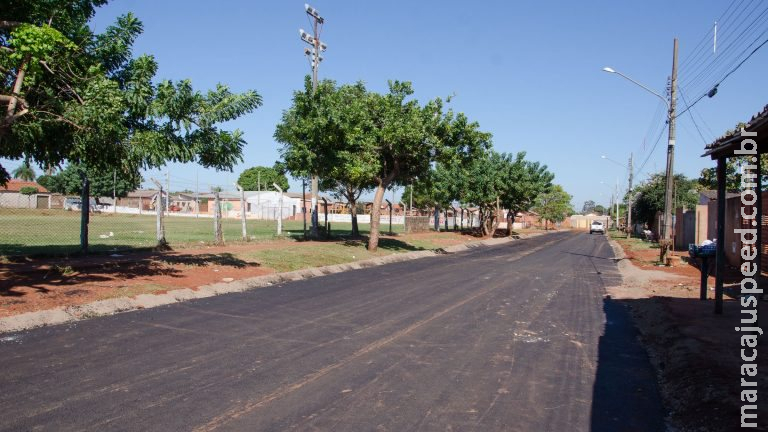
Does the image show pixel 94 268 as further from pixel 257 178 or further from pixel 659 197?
pixel 257 178

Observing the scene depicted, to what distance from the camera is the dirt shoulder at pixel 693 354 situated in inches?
203

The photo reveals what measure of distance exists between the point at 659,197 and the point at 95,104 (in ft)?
160

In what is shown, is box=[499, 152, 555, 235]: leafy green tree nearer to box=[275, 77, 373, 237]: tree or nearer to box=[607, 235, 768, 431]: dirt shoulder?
box=[275, 77, 373, 237]: tree

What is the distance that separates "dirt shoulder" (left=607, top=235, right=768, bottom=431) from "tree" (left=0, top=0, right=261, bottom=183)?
907cm

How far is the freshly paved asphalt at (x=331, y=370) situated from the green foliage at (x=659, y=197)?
43.1 m

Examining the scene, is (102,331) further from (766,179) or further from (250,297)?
(766,179)

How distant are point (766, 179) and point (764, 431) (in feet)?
110

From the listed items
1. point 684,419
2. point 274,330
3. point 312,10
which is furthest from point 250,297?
point 312,10

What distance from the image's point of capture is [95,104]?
9.73m

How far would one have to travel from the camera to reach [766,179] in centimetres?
3189

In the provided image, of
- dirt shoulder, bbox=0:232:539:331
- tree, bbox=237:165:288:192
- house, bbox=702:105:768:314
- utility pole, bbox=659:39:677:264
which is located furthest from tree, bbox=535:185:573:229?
house, bbox=702:105:768:314

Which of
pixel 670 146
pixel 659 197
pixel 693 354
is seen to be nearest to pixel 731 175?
pixel 659 197

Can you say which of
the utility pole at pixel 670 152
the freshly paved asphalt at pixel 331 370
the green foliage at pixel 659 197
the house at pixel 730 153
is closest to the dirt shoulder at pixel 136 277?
the freshly paved asphalt at pixel 331 370

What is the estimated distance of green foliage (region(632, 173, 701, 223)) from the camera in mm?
49400
